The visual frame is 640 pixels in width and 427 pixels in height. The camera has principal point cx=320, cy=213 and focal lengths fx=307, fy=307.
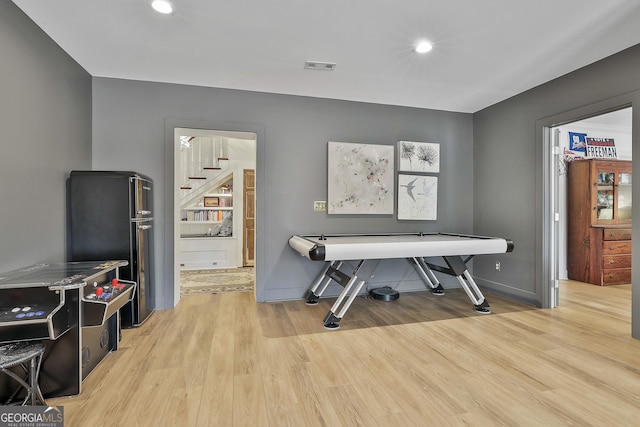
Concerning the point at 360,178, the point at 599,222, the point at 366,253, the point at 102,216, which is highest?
the point at 360,178

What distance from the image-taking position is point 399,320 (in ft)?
10.1

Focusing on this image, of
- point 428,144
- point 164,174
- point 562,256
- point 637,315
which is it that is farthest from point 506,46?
point 562,256

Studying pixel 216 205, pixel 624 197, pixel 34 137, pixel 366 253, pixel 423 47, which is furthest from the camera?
pixel 216 205

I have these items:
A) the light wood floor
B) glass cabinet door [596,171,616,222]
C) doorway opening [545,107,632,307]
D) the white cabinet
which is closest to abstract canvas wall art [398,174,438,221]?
the light wood floor

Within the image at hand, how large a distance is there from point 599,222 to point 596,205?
261 mm

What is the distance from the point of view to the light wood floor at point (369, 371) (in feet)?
5.45

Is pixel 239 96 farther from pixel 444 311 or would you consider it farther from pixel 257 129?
pixel 444 311

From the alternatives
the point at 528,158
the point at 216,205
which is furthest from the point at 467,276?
the point at 216,205

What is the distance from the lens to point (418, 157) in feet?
13.6

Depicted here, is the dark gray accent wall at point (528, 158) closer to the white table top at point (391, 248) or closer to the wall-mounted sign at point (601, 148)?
the white table top at point (391, 248)

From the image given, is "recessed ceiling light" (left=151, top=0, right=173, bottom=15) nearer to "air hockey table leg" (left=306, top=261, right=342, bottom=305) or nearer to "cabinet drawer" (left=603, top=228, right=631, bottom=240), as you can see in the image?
"air hockey table leg" (left=306, top=261, right=342, bottom=305)

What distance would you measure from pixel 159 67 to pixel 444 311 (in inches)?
154

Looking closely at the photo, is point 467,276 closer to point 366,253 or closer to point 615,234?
point 366,253

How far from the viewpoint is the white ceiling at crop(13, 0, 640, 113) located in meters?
2.16
